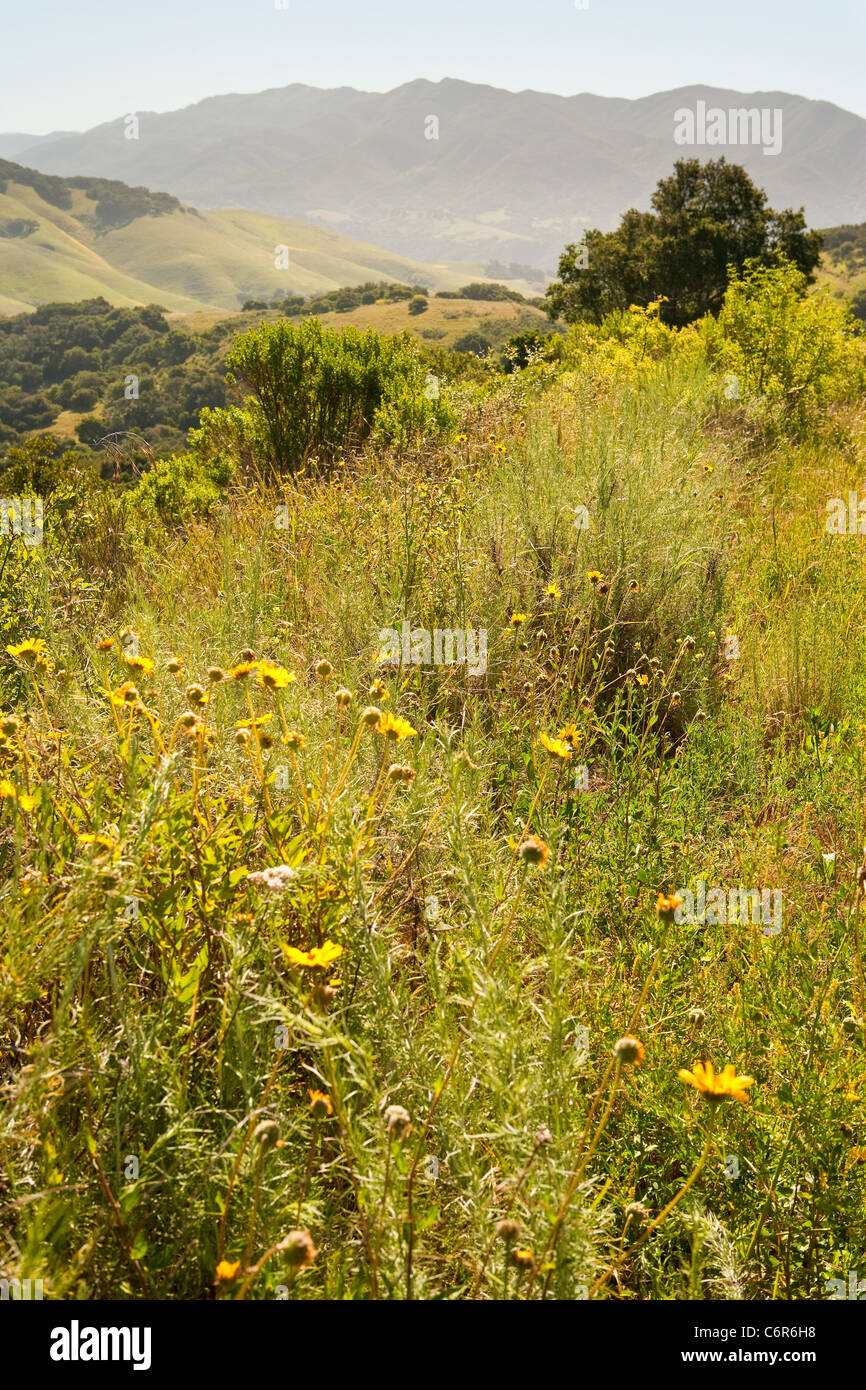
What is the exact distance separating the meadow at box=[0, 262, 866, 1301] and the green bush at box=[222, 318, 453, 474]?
2.95 m

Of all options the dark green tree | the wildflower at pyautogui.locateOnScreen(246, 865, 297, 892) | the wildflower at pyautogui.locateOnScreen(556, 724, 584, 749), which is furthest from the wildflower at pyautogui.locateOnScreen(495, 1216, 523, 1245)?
the dark green tree

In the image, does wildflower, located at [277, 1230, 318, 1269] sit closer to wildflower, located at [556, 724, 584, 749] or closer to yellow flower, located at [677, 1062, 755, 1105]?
yellow flower, located at [677, 1062, 755, 1105]

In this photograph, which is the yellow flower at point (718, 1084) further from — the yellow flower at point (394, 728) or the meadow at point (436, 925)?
the yellow flower at point (394, 728)

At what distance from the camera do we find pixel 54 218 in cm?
19525

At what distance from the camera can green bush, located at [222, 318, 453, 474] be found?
6957mm

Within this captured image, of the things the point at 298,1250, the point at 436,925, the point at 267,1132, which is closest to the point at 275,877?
the point at 267,1132

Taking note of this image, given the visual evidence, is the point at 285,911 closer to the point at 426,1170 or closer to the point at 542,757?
the point at 426,1170

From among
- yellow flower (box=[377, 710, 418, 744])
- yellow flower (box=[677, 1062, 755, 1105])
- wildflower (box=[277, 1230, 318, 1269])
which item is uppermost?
yellow flower (box=[377, 710, 418, 744])

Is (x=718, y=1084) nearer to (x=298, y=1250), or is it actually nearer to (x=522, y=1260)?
(x=522, y=1260)

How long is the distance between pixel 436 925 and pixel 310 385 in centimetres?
621

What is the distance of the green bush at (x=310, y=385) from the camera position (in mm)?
6957

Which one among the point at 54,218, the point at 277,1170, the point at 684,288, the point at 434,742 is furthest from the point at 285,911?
the point at 54,218

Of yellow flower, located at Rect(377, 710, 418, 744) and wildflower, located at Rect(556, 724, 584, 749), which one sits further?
wildflower, located at Rect(556, 724, 584, 749)

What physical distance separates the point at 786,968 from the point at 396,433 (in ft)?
16.4
